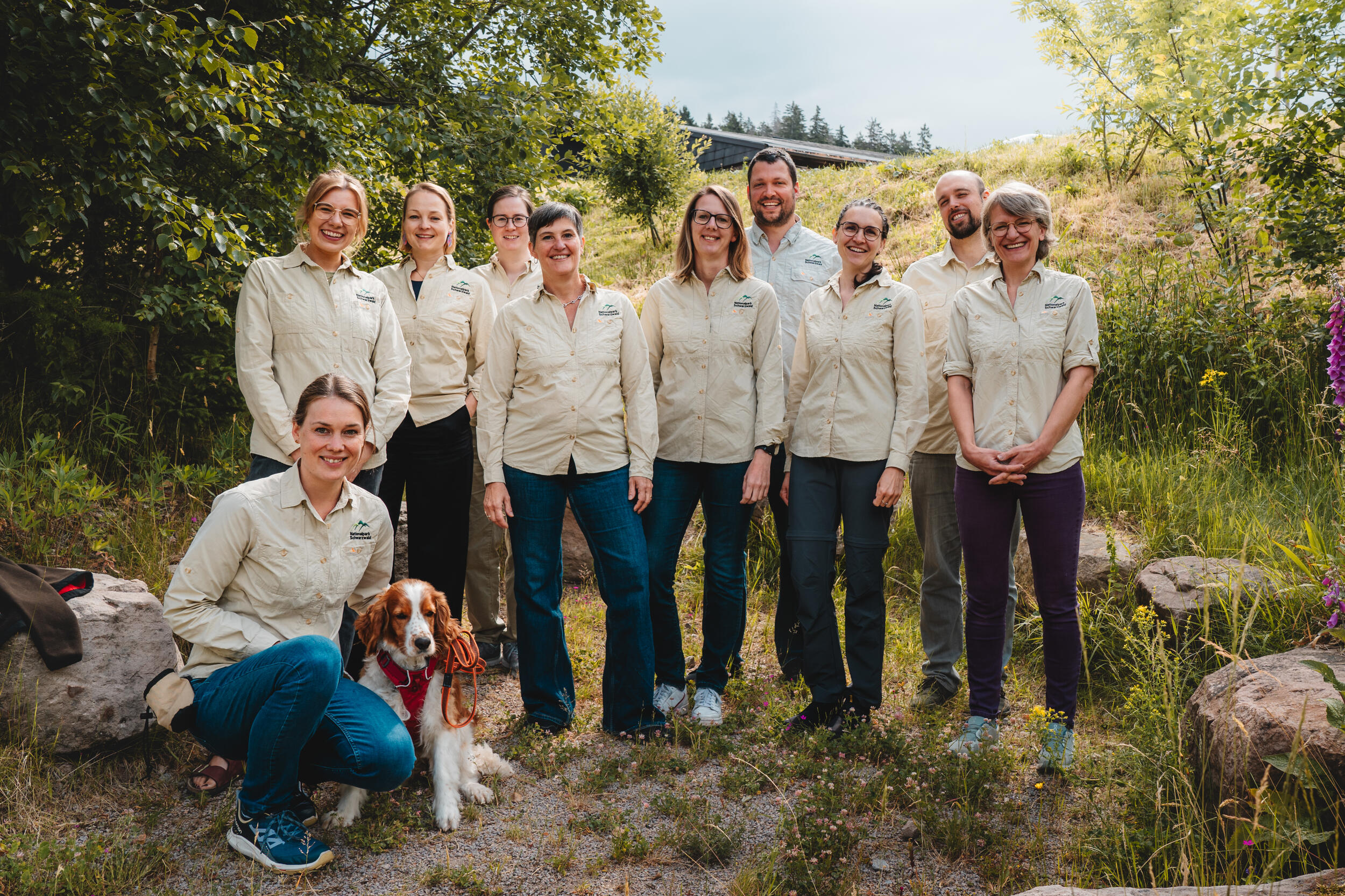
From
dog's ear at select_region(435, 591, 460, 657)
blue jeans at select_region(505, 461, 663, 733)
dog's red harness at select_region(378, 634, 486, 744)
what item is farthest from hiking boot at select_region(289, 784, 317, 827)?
blue jeans at select_region(505, 461, 663, 733)

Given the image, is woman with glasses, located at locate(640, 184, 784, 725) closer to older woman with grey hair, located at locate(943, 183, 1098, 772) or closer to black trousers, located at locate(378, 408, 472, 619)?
older woman with grey hair, located at locate(943, 183, 1098, 772)

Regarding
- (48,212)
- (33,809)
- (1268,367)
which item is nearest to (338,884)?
(33,809)

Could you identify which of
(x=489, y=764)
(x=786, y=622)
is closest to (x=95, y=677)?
(x=489, y=764)

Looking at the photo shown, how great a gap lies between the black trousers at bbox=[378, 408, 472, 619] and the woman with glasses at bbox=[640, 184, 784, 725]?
3.48 ft

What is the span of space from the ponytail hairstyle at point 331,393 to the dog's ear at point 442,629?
797 mm

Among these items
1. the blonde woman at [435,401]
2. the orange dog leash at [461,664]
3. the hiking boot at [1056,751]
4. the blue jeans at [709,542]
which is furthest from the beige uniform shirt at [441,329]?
the hiking boot at [1056,751]

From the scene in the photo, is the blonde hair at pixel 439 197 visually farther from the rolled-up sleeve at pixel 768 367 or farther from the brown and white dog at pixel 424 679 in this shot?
the brown and white dog at pixel 424 679

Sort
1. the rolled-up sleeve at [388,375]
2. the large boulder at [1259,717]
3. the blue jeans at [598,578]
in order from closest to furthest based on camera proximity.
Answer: the large boulder at [1259,717], the blue jeans at [598,578], the rolled-up sleeve at [388,375]

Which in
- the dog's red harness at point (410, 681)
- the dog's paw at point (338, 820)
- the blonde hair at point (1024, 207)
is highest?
the blonde hair at point (1024, 207)

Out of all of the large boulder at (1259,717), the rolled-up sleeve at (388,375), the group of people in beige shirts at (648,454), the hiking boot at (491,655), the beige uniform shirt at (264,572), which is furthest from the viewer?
the hiking boot at (491,655)

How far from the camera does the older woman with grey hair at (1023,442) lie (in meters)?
3.46

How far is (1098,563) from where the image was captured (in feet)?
16.9

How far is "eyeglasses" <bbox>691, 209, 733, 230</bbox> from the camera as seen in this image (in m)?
4.03

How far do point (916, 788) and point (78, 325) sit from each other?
6.14 meters
